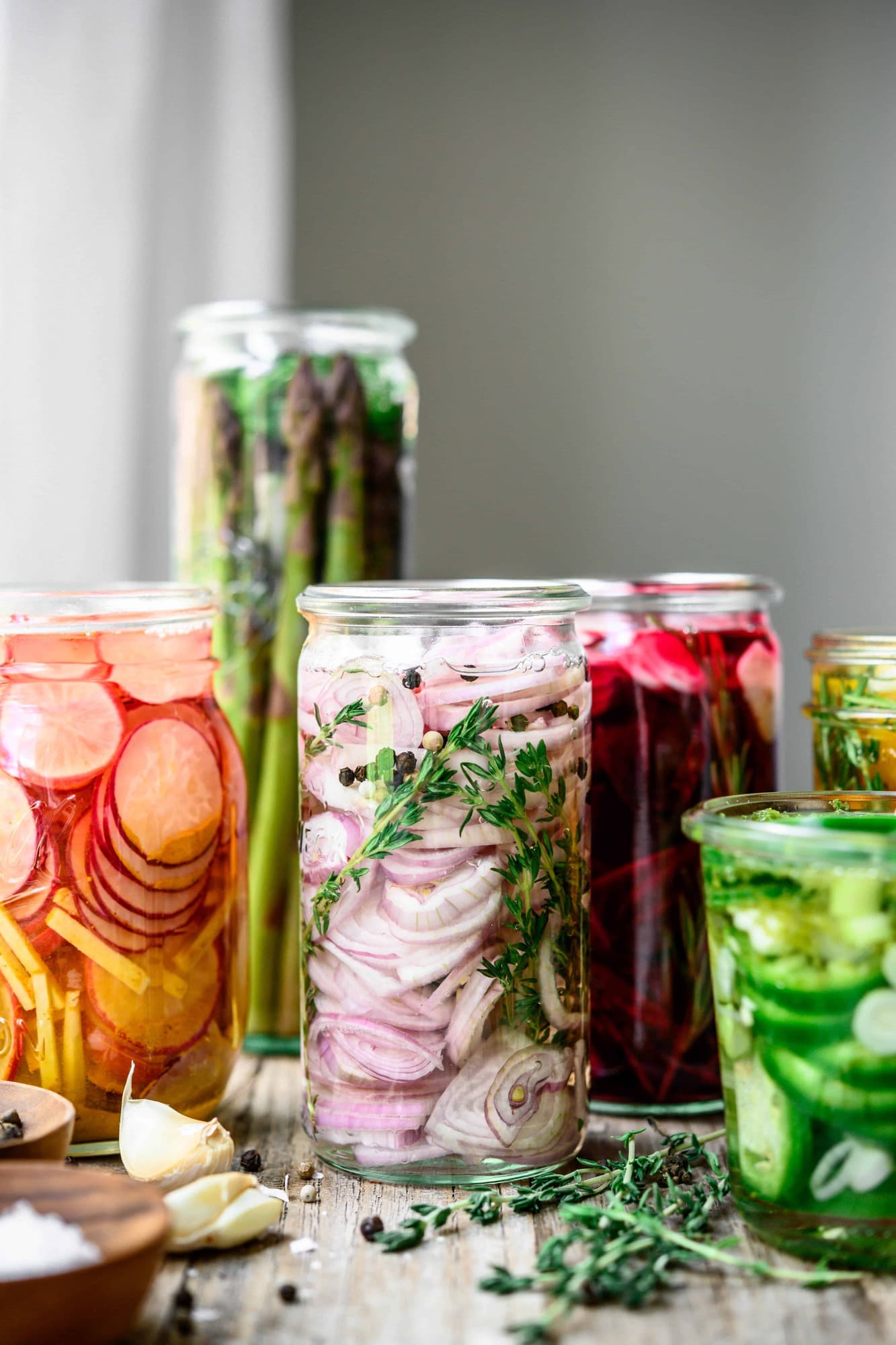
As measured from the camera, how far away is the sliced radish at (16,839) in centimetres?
87

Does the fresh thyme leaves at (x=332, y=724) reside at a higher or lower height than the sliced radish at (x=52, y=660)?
lower

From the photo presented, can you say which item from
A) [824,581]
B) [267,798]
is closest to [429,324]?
[824,581]

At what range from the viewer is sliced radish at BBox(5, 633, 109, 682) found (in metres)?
0.90

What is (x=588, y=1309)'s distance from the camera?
0.70 meters

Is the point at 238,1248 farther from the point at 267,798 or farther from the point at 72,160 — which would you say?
the point at 72,160

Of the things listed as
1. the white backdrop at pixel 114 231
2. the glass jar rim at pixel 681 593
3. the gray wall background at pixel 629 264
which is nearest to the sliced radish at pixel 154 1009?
the glass jar rim at pixel 681 593

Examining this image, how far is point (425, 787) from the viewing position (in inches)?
32.3

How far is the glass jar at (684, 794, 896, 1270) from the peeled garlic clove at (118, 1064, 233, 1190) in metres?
0.31

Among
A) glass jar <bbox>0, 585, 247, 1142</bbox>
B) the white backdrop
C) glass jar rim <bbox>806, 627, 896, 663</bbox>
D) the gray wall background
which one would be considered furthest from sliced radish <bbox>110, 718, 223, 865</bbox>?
the gray wall background

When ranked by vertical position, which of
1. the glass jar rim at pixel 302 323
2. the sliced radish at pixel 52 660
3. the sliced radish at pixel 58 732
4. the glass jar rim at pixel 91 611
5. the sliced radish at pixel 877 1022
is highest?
the glass jar rim at pixel 302 323

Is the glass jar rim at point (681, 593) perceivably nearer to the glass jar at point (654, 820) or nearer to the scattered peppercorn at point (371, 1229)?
the glass jar at point (654, 820)

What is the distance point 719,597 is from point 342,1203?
507 mm

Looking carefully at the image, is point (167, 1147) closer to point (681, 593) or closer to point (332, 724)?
point (332, 724)

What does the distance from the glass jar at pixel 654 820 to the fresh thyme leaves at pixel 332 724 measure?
0.71 ft
